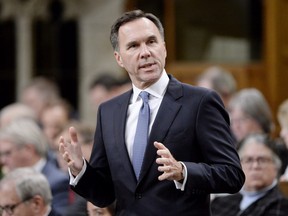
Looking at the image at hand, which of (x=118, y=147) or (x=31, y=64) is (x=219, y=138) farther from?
(x=31, y=64)

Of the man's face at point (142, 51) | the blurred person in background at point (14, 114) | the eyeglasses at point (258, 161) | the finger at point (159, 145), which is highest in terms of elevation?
the man's face at point (142, 51)

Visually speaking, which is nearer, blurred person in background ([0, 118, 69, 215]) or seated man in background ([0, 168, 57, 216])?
seated man in background ([0, 168, 57, 216])

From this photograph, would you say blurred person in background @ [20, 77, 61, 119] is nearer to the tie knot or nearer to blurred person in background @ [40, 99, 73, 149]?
blurred person in background @ [40, 99, 73, 149]

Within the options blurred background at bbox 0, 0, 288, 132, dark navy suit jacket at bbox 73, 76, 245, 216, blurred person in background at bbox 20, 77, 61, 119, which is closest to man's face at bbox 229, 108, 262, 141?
blurred background at bbox 0, 0, 288, 132

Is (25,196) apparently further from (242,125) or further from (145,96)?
(242,125)

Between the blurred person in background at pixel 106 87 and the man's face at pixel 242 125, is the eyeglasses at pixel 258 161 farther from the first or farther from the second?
the blurred person in background at pixel 106 87

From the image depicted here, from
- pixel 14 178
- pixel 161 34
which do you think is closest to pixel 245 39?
pixel 14 178

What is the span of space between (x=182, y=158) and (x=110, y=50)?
7124mm

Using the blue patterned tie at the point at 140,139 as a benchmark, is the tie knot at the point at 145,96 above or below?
above

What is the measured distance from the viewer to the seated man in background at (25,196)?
5441 mm

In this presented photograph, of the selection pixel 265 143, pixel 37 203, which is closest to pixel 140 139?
pixel 37 203

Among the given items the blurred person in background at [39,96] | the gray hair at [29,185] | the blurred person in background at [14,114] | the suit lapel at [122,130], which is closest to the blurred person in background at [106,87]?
the blurred person in background at [14,114]

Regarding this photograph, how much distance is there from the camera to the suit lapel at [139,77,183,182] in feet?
13.6

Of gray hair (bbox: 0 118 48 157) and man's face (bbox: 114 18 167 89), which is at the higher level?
man's face (bbox: 114 18 167 89)
